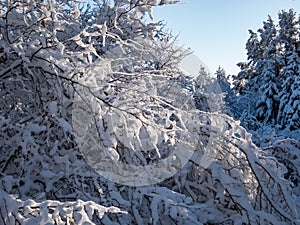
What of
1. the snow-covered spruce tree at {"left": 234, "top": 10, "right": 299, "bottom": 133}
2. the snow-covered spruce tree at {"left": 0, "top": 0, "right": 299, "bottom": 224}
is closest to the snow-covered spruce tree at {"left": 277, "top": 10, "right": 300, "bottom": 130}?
the snow-covered spruce tree at {"left": 234, "top": 10, "right": 299, "bottom": 133}

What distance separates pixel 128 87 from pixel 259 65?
23189 millimetres

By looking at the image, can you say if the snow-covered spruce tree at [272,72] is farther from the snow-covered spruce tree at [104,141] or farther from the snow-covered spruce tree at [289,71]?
the snow-covered spruce tree at [104,141]

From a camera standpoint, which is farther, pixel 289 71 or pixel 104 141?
pixel 289 71

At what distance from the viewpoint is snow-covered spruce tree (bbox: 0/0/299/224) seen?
7.49 feet

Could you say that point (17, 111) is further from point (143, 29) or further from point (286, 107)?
point (286, 107)

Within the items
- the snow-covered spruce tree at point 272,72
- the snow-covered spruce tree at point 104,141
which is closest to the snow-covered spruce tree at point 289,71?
the snow-covered spruce tree at point 272,72

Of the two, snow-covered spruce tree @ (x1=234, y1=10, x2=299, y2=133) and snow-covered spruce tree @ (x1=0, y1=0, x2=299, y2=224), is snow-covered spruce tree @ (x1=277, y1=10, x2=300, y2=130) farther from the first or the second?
snow-covered spruce tree @ (x1=0, y1=0, x2=299, y2=224)

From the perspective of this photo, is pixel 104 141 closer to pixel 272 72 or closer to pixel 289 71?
pixel 289 71

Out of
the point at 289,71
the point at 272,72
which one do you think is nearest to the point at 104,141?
the point at 289,71

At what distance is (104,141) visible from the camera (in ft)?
6.87

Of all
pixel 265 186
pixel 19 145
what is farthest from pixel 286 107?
pixel 19 145

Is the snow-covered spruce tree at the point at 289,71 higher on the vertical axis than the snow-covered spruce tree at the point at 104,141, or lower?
higher

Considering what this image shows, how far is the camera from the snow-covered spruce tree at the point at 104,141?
2283mm

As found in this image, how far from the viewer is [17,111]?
3076 mm
